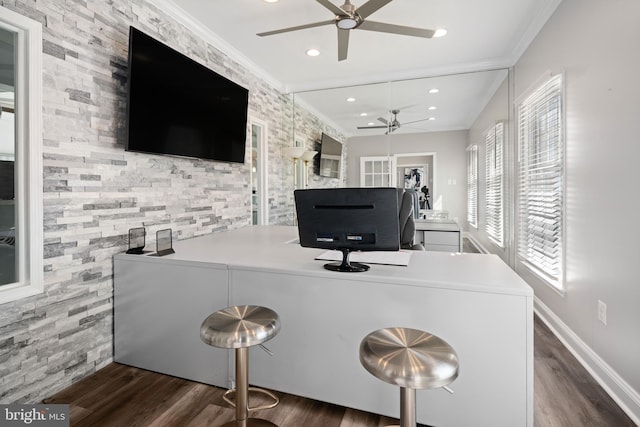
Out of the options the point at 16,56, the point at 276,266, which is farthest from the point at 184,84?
the point at 276,266

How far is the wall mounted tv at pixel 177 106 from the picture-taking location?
219cm

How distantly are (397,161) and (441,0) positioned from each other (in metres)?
2.30

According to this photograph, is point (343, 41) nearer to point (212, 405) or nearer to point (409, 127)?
point (409, 127)

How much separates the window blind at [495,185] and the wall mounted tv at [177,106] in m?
3.32

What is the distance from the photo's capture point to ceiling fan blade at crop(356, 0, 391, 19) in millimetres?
2089

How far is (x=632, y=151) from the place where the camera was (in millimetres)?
1693

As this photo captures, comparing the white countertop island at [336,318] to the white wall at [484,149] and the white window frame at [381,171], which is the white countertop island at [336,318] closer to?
the white wall at [484,149]

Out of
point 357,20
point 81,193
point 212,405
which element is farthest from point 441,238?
point 81,193

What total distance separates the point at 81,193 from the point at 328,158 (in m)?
3.89

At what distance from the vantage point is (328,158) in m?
5.43

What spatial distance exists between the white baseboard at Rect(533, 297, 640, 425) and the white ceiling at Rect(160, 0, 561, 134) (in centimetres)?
258

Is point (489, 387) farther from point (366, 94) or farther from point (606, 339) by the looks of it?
point (366, 94)

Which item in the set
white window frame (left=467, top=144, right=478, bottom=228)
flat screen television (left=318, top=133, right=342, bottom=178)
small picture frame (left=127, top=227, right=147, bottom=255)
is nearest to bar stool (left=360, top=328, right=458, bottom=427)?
small picture frame (left=127, top=227, right=147, bottom=255)

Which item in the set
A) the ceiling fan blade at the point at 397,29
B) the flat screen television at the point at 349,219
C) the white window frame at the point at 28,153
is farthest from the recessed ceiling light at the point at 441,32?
the white window frame at the point at 28,153
